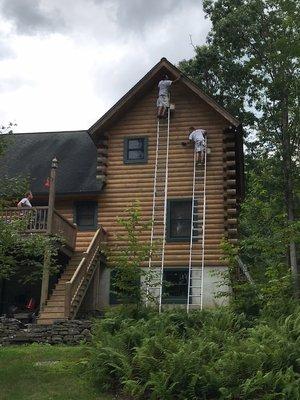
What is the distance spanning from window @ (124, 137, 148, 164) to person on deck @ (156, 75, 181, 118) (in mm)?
1326

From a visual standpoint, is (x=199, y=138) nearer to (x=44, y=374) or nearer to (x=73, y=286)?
(x=73, y=286)

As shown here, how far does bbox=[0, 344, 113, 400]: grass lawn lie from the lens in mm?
12016

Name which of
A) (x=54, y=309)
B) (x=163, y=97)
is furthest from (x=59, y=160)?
(x=54, y=309)

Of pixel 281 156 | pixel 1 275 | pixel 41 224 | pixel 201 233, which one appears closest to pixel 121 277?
pixel 1 275

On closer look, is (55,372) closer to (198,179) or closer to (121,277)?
(121,277)

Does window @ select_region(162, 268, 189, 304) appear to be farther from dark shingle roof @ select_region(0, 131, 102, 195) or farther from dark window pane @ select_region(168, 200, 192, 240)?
dark shingle roof @ select_region(0, 131, 102, 195)

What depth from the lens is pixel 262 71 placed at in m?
31.2

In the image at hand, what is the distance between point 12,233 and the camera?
14414 mm

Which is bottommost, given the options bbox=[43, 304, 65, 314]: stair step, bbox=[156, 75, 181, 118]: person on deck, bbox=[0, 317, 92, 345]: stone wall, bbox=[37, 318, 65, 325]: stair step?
bbox=[0, 317, 92, 345]: stone wall

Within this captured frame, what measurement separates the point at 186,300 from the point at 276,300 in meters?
7.70

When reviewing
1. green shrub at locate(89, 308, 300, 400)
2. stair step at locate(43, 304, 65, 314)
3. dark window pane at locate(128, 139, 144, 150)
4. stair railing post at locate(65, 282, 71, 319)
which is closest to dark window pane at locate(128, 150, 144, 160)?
dark window pane at locate(128, 139, 144, 150)

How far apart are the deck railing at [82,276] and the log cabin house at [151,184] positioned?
4.3 inches

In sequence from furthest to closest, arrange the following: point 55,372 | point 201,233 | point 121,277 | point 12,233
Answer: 1. point 201,233
2. point 121,277
3. point 12,233
4. point 55,372

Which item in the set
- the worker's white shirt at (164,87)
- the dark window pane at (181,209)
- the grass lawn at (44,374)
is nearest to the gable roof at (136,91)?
the worker's white shirt at (164,87)
